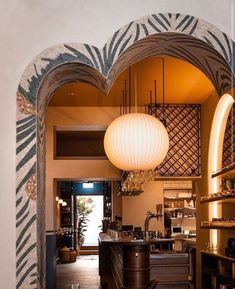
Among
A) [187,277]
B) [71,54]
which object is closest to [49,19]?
[71,54]

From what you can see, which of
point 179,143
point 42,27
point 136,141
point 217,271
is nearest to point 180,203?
point 179,143

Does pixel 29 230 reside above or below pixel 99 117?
below

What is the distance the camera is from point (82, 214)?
70.7 feet

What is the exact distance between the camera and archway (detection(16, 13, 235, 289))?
300 cm

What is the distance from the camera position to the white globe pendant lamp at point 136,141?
512 cm

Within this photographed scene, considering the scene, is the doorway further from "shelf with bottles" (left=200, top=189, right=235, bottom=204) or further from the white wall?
the white wall

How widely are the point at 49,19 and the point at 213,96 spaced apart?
5.77 meters

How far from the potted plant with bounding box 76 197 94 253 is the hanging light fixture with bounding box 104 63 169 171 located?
15422 millimetres

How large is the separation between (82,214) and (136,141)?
16.8m

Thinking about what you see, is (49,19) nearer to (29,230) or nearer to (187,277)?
(29,230)

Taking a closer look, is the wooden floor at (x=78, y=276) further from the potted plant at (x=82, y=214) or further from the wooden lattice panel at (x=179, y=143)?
the potted plant at (x=82, y=214)

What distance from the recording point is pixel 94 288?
9.52 m

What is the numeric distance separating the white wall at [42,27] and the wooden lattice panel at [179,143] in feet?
18.8

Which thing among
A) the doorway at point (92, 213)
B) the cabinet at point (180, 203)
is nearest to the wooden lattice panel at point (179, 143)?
the cabinet at point (180, 203)
